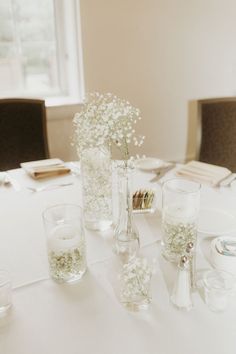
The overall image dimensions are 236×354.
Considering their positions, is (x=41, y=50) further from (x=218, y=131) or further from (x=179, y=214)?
(x=179, y=214)

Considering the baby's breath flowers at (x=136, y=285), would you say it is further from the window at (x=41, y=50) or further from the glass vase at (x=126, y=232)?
the window at (x=41, y=50)

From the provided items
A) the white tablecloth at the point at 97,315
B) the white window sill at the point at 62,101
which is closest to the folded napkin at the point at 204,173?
the white tablecloth at the point at 97,315

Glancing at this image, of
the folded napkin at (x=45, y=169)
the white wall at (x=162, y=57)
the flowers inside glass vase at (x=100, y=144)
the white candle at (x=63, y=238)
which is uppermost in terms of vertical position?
the white wall at (x=162, y=57)

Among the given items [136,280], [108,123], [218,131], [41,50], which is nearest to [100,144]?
[108,123]

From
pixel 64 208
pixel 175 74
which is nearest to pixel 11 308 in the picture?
pixel 64 208

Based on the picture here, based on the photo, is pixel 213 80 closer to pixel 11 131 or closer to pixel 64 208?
pixel 11 131

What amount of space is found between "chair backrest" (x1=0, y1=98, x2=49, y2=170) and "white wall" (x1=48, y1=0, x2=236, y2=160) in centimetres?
68

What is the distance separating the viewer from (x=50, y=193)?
4.73 ft

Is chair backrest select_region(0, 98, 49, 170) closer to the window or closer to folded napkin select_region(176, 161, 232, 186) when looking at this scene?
the window

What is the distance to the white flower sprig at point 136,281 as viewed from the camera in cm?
81

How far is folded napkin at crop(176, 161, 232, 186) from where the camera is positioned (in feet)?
4.83

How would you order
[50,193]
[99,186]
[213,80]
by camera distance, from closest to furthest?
[99,186] → [50,193] → [213,80]

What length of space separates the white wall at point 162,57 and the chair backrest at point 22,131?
68cm

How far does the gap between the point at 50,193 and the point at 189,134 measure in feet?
7.17
